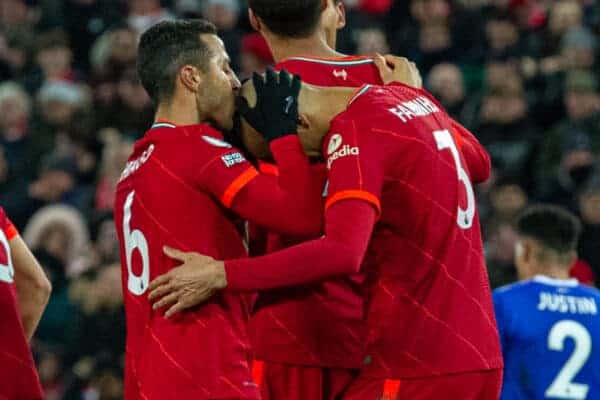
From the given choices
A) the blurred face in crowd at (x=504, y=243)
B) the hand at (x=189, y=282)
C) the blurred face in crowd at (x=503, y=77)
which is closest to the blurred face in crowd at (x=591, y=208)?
the blurred face in crowd at (x=504, y=243)

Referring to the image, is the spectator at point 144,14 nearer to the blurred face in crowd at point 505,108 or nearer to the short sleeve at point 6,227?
the blurred face in crowd at point 505,108

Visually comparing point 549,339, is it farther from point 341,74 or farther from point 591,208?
point 591,208

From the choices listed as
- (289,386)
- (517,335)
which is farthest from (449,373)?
(517,335)

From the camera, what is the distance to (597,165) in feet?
33.1

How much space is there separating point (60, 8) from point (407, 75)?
9.52 metres

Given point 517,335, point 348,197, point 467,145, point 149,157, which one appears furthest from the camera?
point 517,335

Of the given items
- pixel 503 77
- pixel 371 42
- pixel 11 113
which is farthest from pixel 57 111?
pixel 503 77

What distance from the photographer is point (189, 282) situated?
457 centimetres

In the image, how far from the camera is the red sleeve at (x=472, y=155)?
5.07m

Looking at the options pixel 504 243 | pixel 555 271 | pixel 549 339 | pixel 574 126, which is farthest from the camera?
pixel 574 126

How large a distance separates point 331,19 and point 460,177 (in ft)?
2.67

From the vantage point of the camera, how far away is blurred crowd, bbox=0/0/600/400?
10.1 m

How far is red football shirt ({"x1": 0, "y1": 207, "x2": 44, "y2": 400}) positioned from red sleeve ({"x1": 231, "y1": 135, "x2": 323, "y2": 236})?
0.87 metres

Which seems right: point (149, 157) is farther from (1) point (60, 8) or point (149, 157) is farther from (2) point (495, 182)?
(1) point (60, 8)
